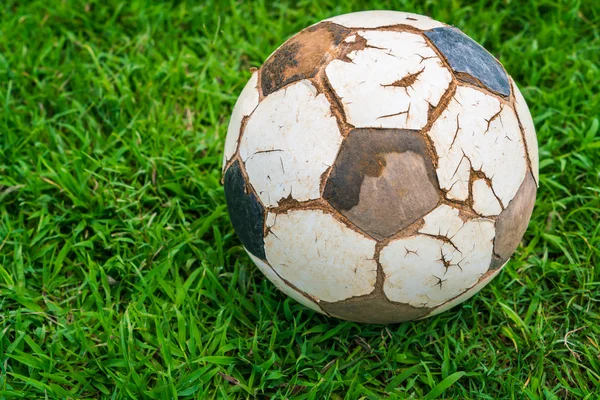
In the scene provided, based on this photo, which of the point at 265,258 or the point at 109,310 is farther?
the point at 109,310

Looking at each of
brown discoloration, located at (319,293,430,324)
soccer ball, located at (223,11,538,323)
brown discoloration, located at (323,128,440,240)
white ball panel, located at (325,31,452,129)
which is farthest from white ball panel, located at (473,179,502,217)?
brown discoloration, located at (319,293,430,324)

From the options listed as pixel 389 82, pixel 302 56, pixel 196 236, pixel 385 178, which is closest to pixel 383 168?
pixel 385 178

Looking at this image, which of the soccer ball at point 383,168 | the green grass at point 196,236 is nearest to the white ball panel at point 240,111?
the soccer ball at point 383,168

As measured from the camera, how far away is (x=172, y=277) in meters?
2.35

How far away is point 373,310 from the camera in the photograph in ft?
6.22

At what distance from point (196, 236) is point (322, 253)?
Answer: 0.80m

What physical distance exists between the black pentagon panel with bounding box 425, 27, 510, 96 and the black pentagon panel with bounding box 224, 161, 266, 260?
701 millimetres

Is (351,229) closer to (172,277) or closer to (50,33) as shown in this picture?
(172,277)

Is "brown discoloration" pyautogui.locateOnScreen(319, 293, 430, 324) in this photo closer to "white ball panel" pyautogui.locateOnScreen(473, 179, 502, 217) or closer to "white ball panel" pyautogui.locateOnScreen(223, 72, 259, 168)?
"white ball panel" pyautogui.locateOnScreen(473, 179, 502, 217)

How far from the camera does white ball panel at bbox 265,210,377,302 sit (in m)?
1.74

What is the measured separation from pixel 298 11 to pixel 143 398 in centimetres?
205

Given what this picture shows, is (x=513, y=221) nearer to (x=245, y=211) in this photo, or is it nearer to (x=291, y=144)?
(x=291, y=144)

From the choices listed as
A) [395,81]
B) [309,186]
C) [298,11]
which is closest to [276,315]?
[309,186]

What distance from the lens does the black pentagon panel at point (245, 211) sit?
1873 millimetres
